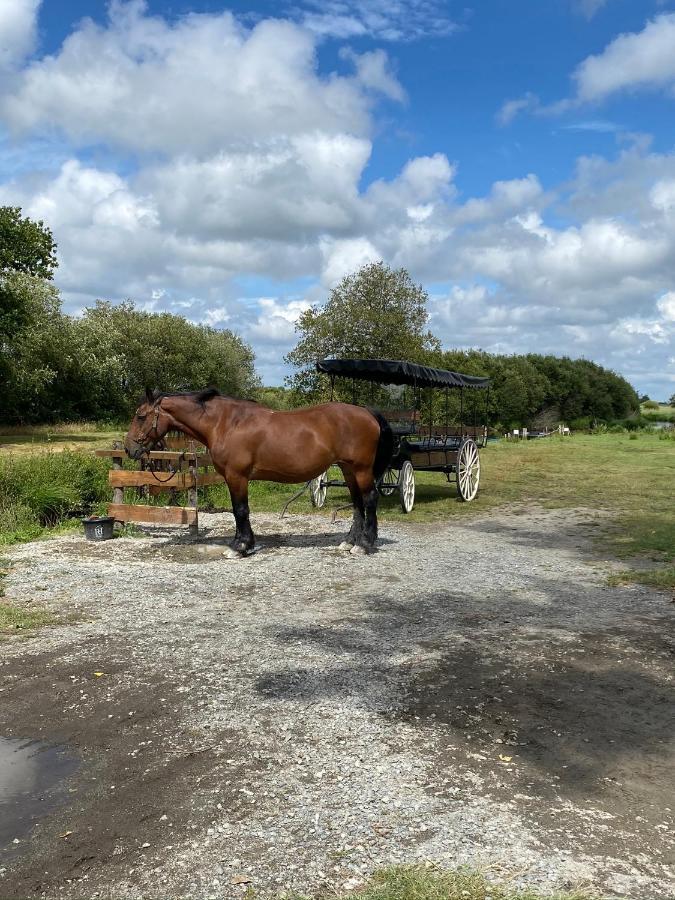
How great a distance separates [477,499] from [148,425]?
850 centimetres

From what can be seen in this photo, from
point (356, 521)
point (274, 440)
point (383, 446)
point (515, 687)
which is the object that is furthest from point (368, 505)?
point (515, 687)

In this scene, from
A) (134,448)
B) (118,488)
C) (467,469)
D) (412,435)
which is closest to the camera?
(134,448)

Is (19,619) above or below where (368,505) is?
below

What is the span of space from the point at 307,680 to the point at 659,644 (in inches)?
121

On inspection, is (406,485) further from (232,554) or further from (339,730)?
(339,730)

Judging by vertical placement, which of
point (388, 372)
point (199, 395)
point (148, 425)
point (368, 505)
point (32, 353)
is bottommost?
point (368, 505)

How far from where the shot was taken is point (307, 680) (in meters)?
5.07

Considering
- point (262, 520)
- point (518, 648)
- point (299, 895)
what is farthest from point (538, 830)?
point (262, 520)

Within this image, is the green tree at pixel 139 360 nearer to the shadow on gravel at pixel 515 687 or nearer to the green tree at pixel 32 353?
the green tree at pixel 32 353

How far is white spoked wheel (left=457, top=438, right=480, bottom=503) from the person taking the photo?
15.1 m

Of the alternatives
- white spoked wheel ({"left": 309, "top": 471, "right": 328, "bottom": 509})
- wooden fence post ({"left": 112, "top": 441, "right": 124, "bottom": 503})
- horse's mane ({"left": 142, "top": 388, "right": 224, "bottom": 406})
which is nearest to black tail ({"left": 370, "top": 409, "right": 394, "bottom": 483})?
horse's mane ({"left": 142, "top": 388, "right": 224, "bottom": 406})

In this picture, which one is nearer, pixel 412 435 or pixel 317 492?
pixel 317 492

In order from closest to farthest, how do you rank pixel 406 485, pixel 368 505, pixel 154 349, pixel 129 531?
pixel 368 505
pixel 129 531
pixel 406 485
pixel 154 349

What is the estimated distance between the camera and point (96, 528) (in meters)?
10.4
